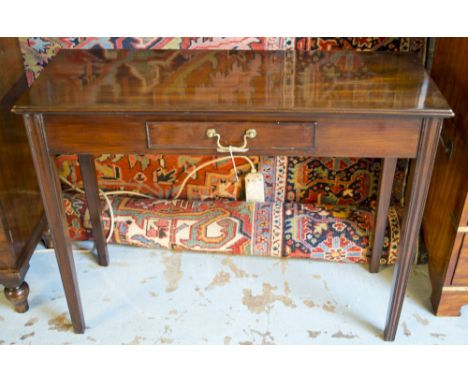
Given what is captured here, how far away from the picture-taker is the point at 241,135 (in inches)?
49.3

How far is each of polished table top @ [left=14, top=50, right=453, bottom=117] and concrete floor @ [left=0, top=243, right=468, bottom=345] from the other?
73 centimetres

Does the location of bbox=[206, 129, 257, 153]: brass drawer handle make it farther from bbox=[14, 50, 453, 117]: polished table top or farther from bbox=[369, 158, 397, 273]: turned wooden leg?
bbox=[369, 158, 397, 273]: turned wooden leg

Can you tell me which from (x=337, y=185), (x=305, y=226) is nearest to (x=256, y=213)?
(x=305, y=226)

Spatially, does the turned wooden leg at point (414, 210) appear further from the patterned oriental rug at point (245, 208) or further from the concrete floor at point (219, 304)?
the patterned oriental rug at point (245, 208)

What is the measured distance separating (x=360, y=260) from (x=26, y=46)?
1338mm

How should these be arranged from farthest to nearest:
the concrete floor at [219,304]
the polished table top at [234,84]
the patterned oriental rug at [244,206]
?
the patterned oriental rug at [244,206], the concrete floor at [219,304], the polished table top at [234,84]

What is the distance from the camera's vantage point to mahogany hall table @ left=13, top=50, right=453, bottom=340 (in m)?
1.22

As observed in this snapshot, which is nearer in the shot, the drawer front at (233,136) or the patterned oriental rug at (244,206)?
the drawer front at (233,136)

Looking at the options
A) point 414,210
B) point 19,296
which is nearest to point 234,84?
point 414,210

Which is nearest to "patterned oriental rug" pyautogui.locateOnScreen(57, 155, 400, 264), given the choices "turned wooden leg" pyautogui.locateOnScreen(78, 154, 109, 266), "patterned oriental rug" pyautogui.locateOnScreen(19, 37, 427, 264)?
"patterned oriental rug" pyautogui.locateOnScreen(19, 37, 427, 264)

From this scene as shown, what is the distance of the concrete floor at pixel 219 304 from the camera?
160 centimetres

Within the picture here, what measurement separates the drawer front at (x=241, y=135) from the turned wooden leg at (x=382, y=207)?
39cm

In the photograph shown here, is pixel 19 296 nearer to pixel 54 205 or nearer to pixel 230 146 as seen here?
pixel 54 205

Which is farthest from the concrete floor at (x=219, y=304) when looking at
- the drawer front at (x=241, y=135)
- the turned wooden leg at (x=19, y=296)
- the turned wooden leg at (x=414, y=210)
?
the drawer front at (x=241, y=135)
